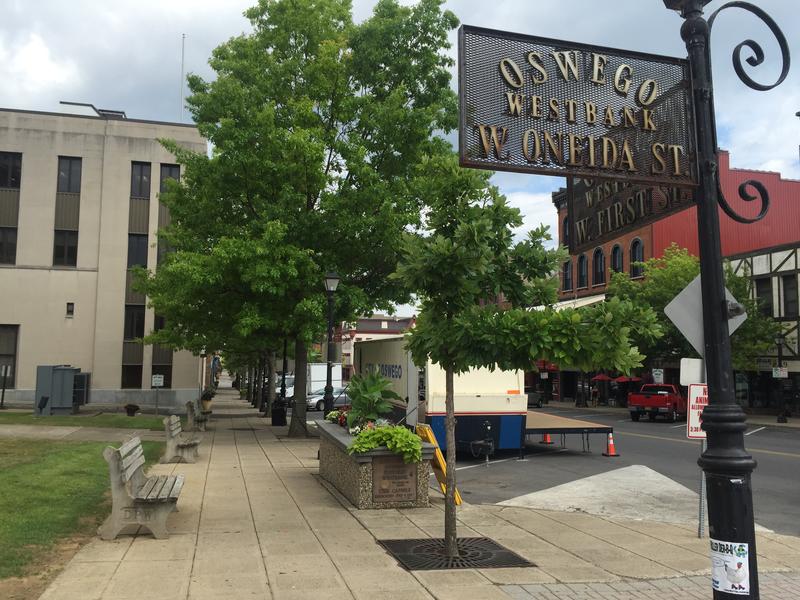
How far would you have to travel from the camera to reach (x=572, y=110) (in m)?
4.90

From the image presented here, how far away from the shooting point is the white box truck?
15.7 m

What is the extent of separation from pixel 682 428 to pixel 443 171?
929 inches

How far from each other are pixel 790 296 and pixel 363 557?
3311cm

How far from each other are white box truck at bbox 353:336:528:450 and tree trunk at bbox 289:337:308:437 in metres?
5.37

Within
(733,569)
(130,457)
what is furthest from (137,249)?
(733,569)

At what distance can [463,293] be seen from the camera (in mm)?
6887

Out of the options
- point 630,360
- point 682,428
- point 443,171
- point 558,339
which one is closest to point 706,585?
point 630,360

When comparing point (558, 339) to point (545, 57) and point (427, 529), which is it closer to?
point (545, 57)

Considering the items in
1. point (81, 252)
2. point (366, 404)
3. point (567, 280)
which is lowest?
point (366, 404)

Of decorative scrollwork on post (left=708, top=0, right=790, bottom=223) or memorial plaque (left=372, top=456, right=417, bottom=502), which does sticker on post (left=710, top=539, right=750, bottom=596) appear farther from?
memorial plaque (left=372, top=456, right=417, bottom=502)

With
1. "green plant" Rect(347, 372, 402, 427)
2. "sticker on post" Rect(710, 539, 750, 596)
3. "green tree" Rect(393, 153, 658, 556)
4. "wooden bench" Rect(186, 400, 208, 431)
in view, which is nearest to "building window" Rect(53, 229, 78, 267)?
"wooden bench" Rect(186, 400, 208, 431)

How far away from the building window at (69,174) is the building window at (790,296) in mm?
36273

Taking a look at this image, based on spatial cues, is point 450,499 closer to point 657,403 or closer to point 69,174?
point 657,403

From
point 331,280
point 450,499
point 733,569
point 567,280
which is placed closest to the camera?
point 733,569
